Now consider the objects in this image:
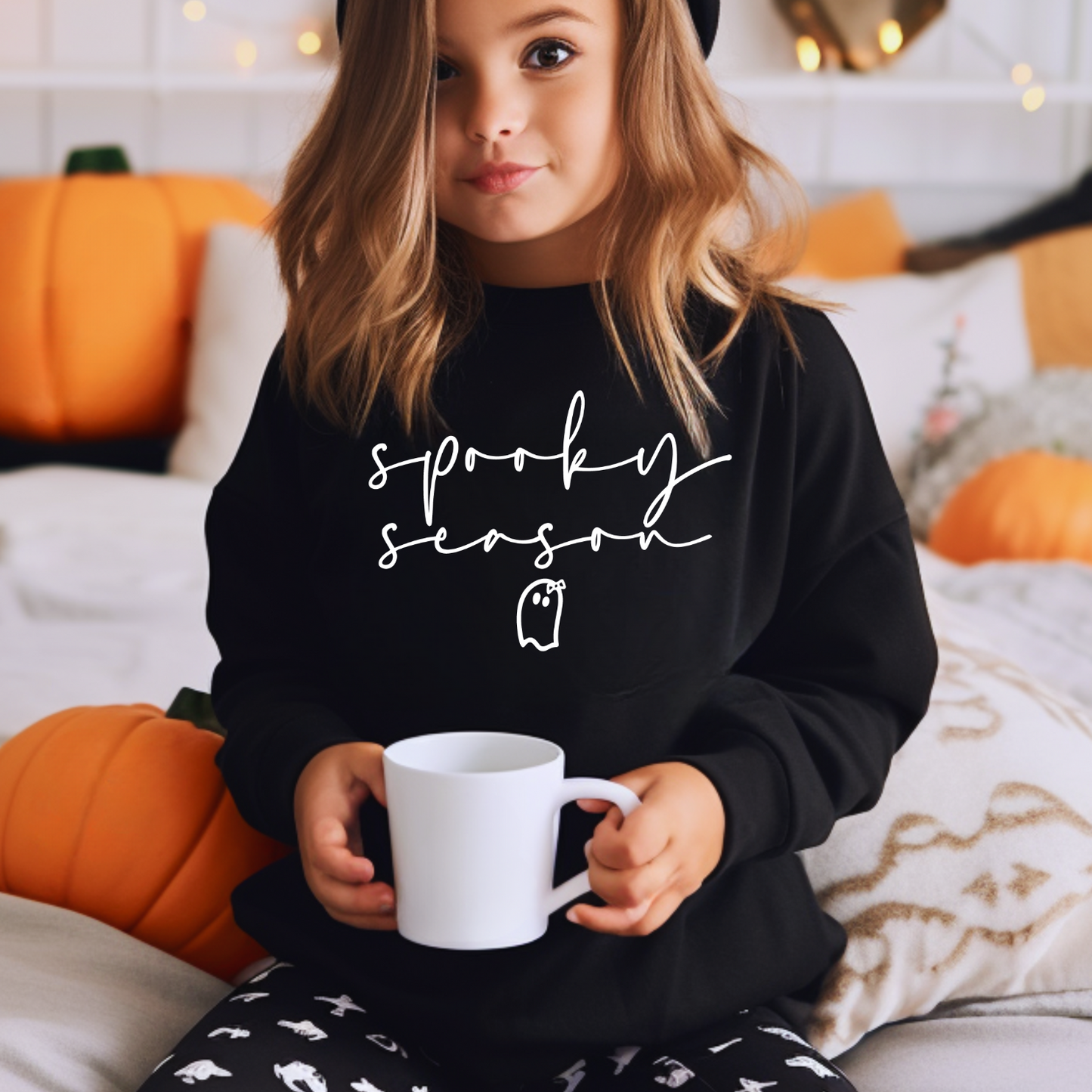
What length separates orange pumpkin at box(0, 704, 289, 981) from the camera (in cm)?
85

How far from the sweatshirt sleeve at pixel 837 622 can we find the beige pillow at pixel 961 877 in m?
0.07

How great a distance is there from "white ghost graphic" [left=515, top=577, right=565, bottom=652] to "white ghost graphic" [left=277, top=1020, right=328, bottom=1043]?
23 centimetres

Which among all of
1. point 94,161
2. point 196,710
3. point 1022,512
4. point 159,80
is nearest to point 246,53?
point 159,80

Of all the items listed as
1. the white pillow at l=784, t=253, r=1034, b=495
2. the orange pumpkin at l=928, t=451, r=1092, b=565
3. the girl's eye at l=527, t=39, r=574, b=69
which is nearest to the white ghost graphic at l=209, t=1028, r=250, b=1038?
the girl's eye at l=527, t=39, r=574, b=69

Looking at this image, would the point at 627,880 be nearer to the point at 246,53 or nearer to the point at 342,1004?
the point at 342,1004

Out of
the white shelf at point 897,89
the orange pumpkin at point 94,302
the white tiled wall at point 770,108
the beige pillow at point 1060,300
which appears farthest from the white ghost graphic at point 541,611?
the white tiled wall at point 770,108

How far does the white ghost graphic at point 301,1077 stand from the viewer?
2.19 ft

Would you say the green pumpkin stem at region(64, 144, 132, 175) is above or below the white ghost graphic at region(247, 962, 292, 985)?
above

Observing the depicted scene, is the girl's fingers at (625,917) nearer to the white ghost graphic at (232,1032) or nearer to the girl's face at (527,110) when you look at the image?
the white ghost graphic at (232,1032)

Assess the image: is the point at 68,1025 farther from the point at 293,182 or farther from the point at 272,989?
the point at 293,182

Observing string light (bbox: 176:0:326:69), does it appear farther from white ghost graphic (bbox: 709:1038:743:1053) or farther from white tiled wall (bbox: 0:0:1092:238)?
white ghost graphic (bbox: 709:1038:743:1053)

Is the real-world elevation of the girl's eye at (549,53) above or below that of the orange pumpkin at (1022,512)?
above

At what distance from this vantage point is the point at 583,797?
2.08 feet

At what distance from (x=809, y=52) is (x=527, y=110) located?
177 centimetres
